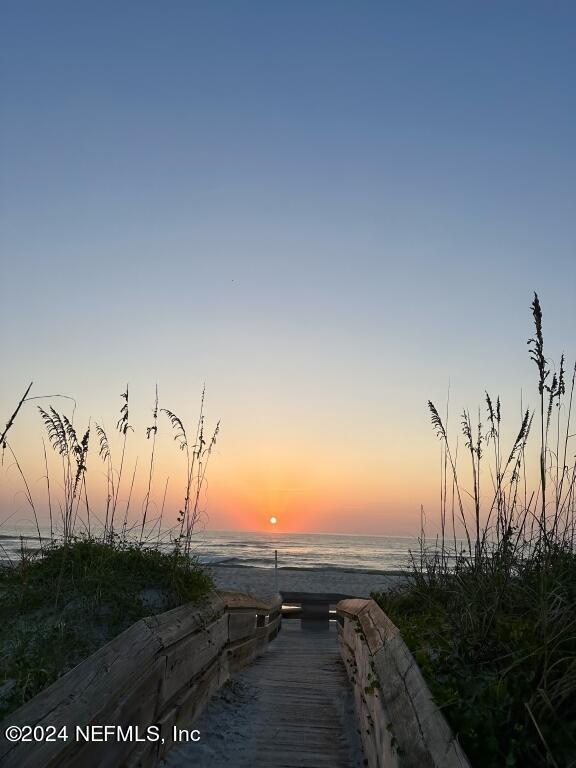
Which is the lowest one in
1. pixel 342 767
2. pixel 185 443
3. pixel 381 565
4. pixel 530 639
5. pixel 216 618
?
pixel 381 565

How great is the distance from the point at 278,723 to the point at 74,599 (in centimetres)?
190

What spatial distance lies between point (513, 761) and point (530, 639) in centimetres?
77

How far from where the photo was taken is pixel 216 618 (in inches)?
223

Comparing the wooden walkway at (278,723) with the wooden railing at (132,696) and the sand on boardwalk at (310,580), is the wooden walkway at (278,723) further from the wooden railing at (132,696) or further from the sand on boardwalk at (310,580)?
the sand on boardwalk at (310,580)

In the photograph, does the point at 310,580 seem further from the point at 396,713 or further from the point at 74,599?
the point at 396,713

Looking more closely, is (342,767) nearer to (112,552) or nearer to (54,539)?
(112,552)

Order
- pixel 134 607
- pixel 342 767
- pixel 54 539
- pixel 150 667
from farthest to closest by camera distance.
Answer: pixel 54 539, pixel 134 607, pixel 342 767, pixel 150 667

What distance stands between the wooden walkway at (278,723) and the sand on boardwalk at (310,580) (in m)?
12.7

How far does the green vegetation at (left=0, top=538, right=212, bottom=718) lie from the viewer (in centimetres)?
385

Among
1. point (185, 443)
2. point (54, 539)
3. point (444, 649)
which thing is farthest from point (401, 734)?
point (185, 443)

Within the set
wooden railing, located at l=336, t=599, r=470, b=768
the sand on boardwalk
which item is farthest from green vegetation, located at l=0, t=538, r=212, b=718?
the sand on boardwalk

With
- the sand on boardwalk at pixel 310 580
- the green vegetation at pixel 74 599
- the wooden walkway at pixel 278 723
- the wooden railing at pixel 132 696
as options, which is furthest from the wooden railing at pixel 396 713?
the sand on boardwalk at pixel 310 580

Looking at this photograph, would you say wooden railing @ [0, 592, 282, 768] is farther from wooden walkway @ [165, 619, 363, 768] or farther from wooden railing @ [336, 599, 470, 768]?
wooden railing @ [336, 599, 470, 768]

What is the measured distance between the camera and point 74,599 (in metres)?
4.80
